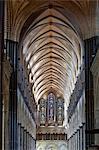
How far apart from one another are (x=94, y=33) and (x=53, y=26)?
35.1 ft

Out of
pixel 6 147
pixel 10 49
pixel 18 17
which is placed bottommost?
pixel 6 147

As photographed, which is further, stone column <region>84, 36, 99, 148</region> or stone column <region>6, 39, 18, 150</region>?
stone column <region>6, 39, 18, 150</region>

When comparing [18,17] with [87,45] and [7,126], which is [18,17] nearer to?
[87,45]

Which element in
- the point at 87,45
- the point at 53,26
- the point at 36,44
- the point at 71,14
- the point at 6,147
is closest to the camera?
the point at 6,147

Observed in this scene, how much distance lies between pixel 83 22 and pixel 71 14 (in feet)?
6.27

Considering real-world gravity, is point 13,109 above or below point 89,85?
below

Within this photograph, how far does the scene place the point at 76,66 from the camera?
160ft

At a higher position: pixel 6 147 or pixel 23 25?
pixel 23 25

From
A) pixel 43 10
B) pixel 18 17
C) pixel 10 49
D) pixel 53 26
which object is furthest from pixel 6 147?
pixel 53 26

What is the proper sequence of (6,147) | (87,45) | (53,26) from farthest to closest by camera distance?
(53,26) → (87,45) → (6,147)

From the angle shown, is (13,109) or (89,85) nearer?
(89,85)

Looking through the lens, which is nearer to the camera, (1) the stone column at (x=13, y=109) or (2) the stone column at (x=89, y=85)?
(2) the stone column at (x=89, y=85)

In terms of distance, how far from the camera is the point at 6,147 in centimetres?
3241

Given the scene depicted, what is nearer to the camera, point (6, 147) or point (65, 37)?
point (6, 147)
